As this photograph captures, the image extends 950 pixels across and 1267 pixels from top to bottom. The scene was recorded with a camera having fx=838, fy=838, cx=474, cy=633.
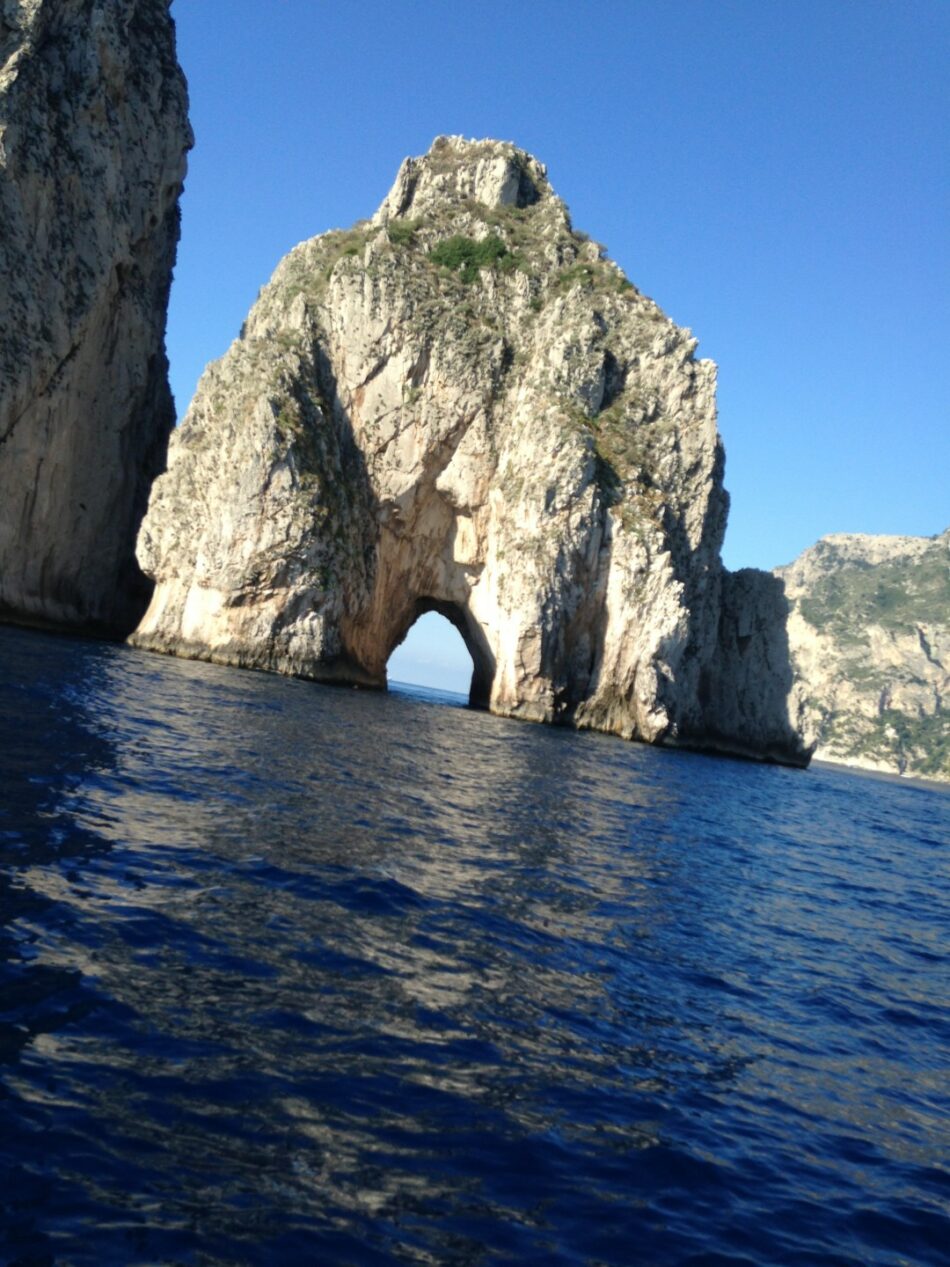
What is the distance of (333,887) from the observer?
1220 cm

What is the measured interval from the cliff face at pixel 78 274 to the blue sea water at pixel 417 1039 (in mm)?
33203

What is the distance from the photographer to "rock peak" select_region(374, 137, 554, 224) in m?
71.2

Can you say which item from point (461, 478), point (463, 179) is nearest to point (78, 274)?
point (461, 478)

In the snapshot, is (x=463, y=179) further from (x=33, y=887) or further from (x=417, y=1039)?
(x=417, y=1039)

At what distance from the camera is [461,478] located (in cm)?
6216

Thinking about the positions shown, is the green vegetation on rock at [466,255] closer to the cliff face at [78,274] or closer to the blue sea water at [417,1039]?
the cliff face at [78,274]

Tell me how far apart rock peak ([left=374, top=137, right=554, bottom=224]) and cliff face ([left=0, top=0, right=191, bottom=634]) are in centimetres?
2056

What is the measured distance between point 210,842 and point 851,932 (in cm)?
1292

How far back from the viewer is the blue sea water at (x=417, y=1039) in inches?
225

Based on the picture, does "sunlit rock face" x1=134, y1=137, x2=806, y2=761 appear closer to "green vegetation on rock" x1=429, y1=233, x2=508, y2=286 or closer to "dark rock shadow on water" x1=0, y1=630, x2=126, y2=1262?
"green vegetation on rock" x1=429, y1=233, x2=508, y2=286

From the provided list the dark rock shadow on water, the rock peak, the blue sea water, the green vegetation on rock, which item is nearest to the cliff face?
the green vegetation on rock

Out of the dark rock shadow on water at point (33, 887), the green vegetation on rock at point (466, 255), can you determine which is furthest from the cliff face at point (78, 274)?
the dark rock shadow on water at point (33, 887)

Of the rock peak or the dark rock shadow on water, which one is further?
the rock peak

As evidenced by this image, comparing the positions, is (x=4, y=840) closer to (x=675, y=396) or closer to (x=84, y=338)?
(x=84, y=338)
